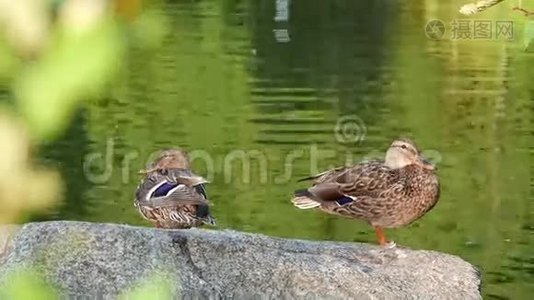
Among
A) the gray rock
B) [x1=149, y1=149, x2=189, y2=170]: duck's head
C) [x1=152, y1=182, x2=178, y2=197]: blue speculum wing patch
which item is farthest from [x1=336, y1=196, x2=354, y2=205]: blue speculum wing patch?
[x1=149, y1=149, x2=189, y2=170]: duck's head

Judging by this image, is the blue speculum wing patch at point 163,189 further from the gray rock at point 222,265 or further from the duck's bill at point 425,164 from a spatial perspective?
the duck's bill at point 425,164

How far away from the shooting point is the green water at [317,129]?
10.8 m

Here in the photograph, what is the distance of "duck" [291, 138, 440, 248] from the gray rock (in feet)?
1.90

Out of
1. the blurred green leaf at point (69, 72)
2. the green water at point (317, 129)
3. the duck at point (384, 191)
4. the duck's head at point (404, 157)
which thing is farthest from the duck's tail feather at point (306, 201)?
the blurred green leaf at point (69, 72)

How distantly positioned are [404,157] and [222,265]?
146 cm

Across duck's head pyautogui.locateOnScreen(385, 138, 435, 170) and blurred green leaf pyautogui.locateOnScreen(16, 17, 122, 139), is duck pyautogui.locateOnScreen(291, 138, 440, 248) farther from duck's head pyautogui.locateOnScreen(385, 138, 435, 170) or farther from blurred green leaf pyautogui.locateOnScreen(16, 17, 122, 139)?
blurred green leaf pyautogui.locateOnScreen(16, 17, 122, 139)

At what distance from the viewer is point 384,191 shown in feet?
21.7

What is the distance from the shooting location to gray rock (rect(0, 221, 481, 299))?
551cm

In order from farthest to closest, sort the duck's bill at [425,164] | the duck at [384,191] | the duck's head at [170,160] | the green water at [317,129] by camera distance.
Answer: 1. the green water at [317,129]
2. the duck's head at [170,160]
3. the duck's bill at [425,164]
4. the duck at [384,191]

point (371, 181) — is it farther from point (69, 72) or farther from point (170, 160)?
point (69, 72)

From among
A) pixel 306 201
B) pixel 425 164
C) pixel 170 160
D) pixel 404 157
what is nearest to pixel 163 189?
pixel 170 160

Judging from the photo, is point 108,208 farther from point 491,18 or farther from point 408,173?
point 491,18

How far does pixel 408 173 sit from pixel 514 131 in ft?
→ 31.3

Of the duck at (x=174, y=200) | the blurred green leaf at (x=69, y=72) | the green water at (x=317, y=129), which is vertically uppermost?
the blurred green leaf at (x=69, y=72)
